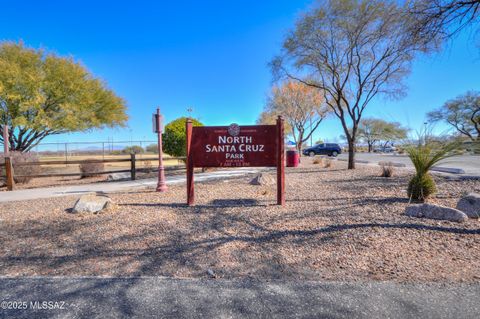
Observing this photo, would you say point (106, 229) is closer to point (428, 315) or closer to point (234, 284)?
point (234, 284)

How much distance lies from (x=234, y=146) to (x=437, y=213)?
4.11m

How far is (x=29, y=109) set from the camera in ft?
49.9

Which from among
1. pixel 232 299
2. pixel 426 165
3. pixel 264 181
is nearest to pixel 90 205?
pixel 232 299

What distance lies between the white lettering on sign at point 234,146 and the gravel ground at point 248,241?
1198 mm

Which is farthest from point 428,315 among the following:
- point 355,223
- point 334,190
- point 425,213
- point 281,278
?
point 334,190

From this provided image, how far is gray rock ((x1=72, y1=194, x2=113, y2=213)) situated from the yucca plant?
6.82 metres

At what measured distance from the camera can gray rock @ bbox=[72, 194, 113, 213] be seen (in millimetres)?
5434

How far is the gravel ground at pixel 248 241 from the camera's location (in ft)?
10.0

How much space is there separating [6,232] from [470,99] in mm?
56229

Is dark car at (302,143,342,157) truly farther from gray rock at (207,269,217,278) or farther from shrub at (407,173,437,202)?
gray rock at (207,269,217,278)

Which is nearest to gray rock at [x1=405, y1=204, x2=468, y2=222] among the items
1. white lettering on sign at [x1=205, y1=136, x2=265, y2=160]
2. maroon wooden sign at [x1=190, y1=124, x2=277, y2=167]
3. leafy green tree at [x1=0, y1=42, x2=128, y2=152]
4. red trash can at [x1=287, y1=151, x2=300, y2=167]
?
maroon wooden sign at [x1=190, y1=124, x2=277, y2=167]

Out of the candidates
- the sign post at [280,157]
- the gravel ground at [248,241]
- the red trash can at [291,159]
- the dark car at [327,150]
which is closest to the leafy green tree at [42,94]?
the gravel ground at [248,241]

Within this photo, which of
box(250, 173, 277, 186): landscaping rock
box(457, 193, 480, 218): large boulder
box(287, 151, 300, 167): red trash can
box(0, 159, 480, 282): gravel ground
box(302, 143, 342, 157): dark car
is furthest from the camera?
box(302, 143, 342, 157): dark car

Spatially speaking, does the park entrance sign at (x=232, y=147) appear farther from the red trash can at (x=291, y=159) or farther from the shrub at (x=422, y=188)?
the red trash can at (x=291, y=159)
